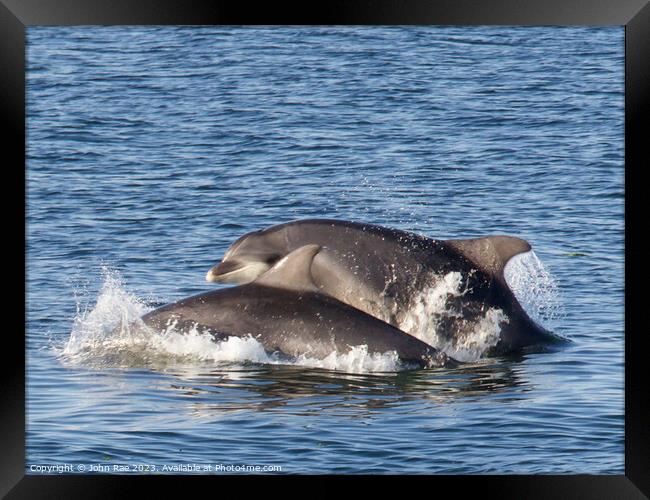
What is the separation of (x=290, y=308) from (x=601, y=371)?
410 centimetres

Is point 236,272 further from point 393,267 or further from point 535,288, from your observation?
point 535,288

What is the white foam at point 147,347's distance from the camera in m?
19.0

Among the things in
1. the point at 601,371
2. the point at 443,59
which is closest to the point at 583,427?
the point at 601,371

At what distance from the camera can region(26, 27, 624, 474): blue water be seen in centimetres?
1827

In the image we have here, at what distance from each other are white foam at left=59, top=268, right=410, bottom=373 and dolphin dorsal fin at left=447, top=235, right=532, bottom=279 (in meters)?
2.26

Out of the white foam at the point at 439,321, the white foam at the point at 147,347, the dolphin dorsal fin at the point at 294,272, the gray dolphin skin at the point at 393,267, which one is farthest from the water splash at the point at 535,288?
the dolphin dorsal fin at the point at 294,272

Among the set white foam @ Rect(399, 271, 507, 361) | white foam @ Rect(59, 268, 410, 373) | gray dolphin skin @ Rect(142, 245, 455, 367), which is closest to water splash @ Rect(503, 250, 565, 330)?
white foam @ Rect(399, 271, 507, 361)

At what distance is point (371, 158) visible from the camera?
71.6 feet

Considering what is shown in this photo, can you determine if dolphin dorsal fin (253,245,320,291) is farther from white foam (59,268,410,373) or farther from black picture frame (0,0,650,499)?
black picture frame (0,0,650,499)

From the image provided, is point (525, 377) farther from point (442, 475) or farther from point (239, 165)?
point (239, 165)

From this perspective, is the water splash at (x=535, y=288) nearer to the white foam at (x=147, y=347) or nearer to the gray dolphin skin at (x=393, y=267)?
the gray dolphin skin at (x=393, y=267)

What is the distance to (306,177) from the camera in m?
22.4

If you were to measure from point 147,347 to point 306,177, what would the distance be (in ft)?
13.7
